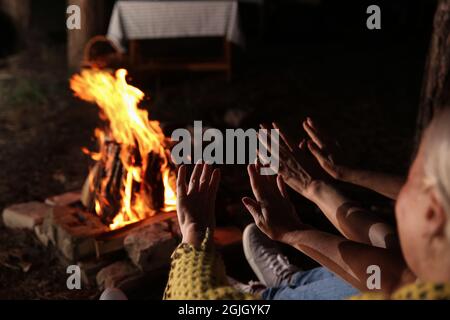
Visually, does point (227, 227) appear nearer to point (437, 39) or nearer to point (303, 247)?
point (303, 247)

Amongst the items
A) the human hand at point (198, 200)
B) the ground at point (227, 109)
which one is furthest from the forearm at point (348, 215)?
the ground at point (227, 109)

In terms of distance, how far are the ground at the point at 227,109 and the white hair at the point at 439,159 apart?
2.77 m

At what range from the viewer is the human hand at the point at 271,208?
230 centimetres

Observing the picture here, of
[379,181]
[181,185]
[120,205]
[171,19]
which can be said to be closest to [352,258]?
[379,181]

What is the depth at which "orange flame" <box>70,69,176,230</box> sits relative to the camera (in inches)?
149

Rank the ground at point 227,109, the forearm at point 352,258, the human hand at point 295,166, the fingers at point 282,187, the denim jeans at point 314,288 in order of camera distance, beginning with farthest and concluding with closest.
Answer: the ground at point 227,109
the denim jeans at point 314,288
the human hand at point 295,166
the fingers at point 282,187
the forearm at point 352,258

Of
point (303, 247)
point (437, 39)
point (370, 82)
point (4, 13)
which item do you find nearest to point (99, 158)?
point (303, 247)

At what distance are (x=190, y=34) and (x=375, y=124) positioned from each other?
299 centimetres

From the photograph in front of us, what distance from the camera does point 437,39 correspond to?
4430mm

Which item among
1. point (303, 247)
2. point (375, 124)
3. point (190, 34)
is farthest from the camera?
point (190, 34)

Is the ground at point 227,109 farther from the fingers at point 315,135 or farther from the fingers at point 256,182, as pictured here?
the fingers at point 256,182

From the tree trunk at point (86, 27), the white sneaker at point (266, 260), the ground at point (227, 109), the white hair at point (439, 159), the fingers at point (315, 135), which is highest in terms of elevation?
the tree trunk at point (86, 27)

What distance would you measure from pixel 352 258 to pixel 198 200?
68 cm

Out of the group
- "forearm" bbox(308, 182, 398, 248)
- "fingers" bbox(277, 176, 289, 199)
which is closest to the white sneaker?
"forearm" bbox(308, 182, 398, 248)
